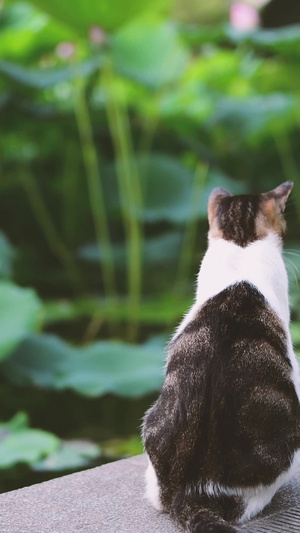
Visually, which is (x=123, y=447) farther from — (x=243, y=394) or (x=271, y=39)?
(x=271, y=39)

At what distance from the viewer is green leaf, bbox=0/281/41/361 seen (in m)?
2.24

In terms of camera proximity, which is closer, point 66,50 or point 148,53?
point 148,53

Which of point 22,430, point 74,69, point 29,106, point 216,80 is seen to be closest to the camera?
point 22,430

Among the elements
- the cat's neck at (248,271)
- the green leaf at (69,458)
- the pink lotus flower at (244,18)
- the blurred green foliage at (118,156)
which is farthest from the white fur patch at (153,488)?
the pink lotus flower at (244,18)

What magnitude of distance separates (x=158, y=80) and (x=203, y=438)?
8.89 ft

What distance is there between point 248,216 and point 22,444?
0.95m

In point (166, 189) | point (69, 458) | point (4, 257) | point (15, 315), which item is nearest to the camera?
point (69, 458)

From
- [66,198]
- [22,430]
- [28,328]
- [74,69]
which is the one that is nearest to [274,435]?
[22,430]

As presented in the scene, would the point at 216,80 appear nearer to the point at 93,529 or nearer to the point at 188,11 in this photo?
the point at 188,11

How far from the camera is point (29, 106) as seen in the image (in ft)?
12.5

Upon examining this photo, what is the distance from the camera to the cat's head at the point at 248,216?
1.41 metres

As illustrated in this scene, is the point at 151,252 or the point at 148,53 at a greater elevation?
the point at 148,53

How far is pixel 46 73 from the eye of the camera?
3633 mm

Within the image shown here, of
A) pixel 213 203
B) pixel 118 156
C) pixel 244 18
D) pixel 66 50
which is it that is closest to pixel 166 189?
pixel 118 156
